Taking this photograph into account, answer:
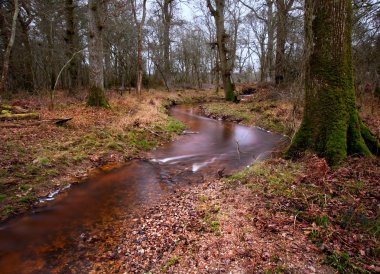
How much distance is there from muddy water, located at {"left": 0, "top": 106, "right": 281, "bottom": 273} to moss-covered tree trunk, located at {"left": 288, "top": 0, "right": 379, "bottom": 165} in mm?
2569

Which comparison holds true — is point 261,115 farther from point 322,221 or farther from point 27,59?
point 27,59

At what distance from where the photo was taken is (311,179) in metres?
4.54

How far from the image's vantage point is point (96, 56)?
12.8 m

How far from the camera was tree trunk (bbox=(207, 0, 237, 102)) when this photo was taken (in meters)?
19.3

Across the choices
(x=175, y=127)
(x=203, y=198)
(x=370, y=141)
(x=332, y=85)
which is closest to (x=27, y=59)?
(x=175, y=127)

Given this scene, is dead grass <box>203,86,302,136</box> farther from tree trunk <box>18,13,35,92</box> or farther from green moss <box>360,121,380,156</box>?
tree trunk <box>18,13,35,92</box>

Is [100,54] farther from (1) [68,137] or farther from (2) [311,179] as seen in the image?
(2) [311,179]

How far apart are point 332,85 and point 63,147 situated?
24.0ft

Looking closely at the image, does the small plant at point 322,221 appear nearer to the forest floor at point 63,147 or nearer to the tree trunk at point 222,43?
the forest floor at point 63,147

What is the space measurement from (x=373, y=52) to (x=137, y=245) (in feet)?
47.8

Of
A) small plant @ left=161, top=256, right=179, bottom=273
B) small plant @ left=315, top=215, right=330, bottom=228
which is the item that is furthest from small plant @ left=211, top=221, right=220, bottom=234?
small plant @ left=315, top=215, right=330, bottom=228

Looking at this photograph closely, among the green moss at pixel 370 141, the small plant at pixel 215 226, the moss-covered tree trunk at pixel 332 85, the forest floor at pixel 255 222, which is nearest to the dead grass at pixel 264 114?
the green moss at pixel 370 141

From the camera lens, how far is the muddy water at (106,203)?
12.7 feet

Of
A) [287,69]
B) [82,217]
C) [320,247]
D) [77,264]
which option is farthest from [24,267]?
[287,69]
